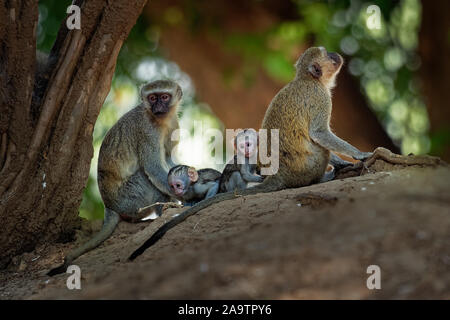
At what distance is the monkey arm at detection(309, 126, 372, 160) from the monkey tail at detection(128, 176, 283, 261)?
55 cm

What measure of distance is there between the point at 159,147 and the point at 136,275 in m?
2.64

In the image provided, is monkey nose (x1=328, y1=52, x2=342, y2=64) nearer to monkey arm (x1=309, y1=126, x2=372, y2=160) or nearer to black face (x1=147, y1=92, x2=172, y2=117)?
monkey arm (x1=309, y1=126, x2=372, y2=160)

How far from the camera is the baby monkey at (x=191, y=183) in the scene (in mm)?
6163

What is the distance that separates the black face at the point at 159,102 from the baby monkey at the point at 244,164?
0.92 metres

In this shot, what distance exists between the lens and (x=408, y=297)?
11.3 feet

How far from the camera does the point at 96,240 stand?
211 inches

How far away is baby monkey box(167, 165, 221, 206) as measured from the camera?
6163mm

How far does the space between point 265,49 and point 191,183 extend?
12.2 ft

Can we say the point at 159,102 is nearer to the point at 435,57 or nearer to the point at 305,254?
the point at 305,254
